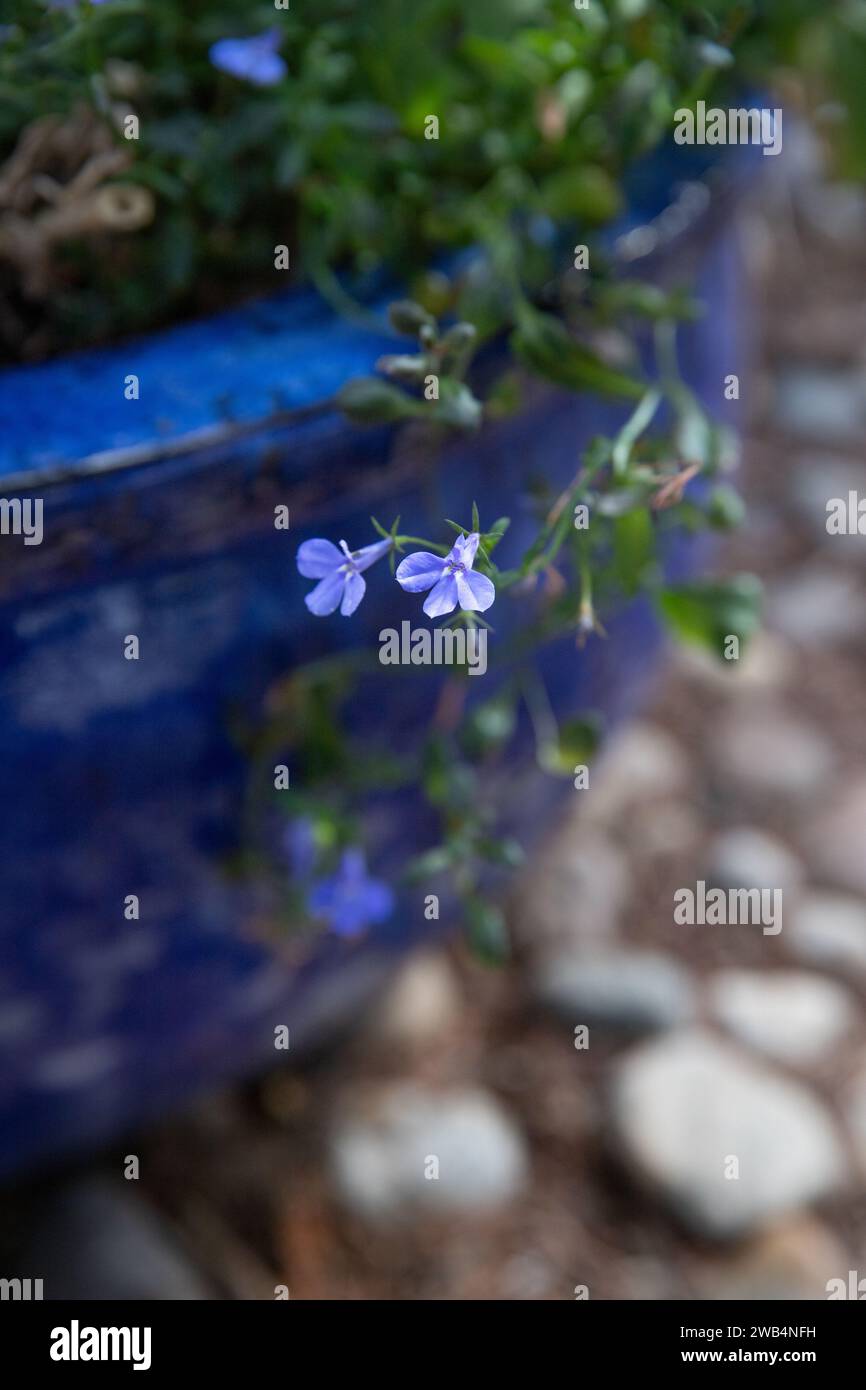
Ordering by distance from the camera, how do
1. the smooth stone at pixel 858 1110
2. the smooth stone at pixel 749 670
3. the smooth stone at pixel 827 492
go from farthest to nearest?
the smooth stone at pixel 827 492
the smooth stone at pixel 749 670
the smooth stone at pixel 858 1110

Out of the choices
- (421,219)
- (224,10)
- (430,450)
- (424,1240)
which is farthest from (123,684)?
(424,1240)

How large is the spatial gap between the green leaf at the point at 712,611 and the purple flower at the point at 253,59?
0.39 metres

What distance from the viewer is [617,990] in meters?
1.47

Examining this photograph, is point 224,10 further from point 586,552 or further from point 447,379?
point 586,552

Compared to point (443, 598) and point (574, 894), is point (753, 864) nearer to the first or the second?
point (574, 894)

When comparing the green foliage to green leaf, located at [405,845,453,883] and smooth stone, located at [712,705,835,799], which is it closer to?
green leaf, located at [405,845,453,883]

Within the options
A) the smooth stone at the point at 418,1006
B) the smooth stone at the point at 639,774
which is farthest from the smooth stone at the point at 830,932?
the smooth stone at the point at 418,1006

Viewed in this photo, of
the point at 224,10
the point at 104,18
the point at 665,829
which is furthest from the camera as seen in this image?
the point at 665,829

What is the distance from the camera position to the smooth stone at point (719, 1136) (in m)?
1.28

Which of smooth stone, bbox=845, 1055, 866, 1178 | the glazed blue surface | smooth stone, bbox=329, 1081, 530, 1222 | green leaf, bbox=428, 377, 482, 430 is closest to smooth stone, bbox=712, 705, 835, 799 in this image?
smooth stone, bbox=845, 1055, 866, 1178

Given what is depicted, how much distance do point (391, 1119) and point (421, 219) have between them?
79 cm

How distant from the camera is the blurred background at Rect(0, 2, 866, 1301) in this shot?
4.16 ft

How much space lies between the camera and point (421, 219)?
1.00 m

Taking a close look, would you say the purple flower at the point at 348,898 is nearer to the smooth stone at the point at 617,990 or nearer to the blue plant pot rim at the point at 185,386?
the blue plant pot rim at the point at 185,386
